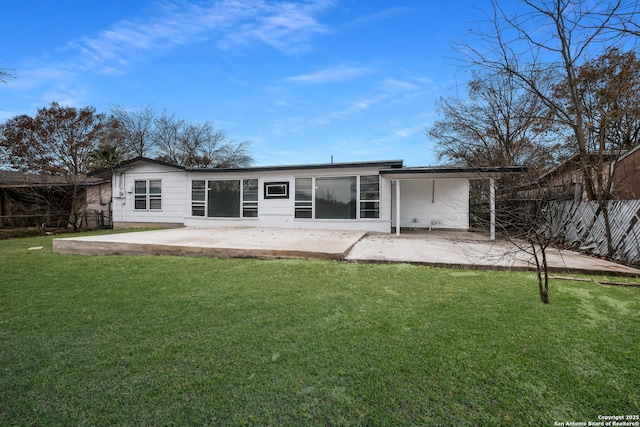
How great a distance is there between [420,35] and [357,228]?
6.06 meters

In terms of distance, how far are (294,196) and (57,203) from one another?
10872 millimetres

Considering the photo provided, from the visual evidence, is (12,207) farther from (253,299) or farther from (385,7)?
(385,7)

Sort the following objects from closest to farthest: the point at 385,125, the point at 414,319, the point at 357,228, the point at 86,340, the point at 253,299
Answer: the point at 86,340
the point at 414,319
the point at 253,299
the point at 357,228
the point at 385,125

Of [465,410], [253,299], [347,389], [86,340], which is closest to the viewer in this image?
[465,410]

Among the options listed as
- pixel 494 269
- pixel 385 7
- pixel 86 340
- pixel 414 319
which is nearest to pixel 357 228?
pixel 494 269

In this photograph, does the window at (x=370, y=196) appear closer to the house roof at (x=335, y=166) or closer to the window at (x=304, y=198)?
the house roof at (x=335, y=166)

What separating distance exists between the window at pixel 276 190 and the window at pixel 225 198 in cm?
51

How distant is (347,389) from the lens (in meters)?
1.58

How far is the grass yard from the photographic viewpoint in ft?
4.66

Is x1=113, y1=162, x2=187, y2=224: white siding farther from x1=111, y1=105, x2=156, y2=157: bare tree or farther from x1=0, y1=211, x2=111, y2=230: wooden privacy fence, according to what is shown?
x1=111, y1=105, x2=156, y2=157: bare tree

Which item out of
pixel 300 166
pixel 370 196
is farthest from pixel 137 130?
pixel 370 196

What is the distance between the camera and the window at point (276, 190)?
10.8 metres

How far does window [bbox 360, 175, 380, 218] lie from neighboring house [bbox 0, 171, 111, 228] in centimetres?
1211

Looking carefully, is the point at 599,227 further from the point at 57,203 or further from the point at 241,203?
the point at 57,203
